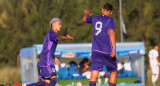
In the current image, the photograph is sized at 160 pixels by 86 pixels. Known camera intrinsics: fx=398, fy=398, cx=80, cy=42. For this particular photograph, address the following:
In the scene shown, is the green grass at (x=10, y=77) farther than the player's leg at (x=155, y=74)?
Yes

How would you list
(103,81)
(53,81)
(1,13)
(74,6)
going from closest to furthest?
1. (53,81)
2. (103,81)
3. (74,6)
4. (1,13)

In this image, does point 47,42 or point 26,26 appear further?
point 26,26

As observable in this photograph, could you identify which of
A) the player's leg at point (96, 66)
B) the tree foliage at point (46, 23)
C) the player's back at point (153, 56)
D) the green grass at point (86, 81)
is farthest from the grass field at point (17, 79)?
the player's leg at point (96, 66)

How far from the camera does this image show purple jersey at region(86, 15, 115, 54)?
7375 millimetres

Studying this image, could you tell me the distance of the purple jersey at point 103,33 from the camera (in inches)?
290

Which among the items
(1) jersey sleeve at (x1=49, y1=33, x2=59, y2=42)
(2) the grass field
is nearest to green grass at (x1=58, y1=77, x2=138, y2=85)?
(2) the grass field

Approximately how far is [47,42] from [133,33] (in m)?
16.0

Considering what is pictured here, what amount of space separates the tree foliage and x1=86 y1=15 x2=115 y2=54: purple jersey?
14.7 m

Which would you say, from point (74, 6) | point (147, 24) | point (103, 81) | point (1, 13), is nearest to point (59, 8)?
point (74, 6)

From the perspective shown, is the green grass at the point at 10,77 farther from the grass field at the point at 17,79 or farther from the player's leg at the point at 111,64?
the player's leg at the point at 111,64

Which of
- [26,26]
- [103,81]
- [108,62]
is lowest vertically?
[103,81]

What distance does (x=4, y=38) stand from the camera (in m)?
22.9

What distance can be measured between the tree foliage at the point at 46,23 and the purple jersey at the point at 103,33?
1469 centimetres

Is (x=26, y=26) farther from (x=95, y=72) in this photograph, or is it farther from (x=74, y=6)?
(x=95, y=72)
